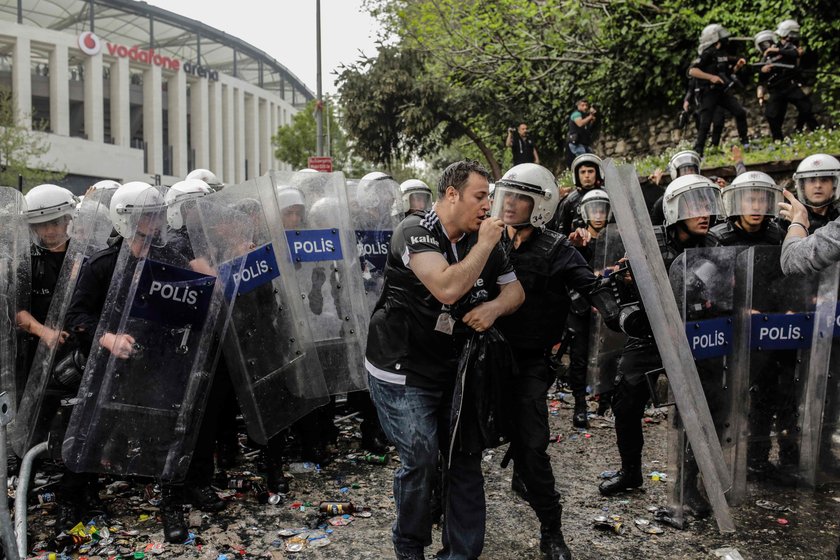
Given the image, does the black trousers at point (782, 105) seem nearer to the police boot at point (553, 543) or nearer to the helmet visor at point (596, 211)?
the helmet visor at point (596, 211)

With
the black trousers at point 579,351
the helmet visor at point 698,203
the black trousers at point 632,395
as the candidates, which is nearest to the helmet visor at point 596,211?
the black trousers at point 579,351

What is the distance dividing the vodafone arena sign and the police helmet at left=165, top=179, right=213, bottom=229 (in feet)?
151

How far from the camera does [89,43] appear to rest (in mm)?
45094

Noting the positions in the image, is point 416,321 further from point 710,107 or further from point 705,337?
point 710,107

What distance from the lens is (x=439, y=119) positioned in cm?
2103

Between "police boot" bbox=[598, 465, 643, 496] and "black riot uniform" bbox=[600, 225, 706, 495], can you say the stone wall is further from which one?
"police boot" bbox=[598, 465, 643, 496]

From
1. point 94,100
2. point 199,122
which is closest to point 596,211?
point 94,100

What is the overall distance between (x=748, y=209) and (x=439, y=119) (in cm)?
1705

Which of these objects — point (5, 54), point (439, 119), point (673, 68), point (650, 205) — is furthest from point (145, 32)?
point (650, 205)

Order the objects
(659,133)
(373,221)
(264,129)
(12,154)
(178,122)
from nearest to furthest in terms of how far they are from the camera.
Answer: (373,221) < (659,133) < (12,154) < (178,122) < (264,129)

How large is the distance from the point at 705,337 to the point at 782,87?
29.8 feet

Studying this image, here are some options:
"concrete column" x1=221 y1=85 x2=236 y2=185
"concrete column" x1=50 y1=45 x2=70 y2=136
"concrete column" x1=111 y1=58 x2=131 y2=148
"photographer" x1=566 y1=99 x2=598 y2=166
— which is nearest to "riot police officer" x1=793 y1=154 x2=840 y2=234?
"photographer" x1=566 y1=99 x2=598 y2=166

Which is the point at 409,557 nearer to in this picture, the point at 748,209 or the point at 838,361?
the point at 838,361

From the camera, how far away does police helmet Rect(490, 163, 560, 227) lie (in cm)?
388
